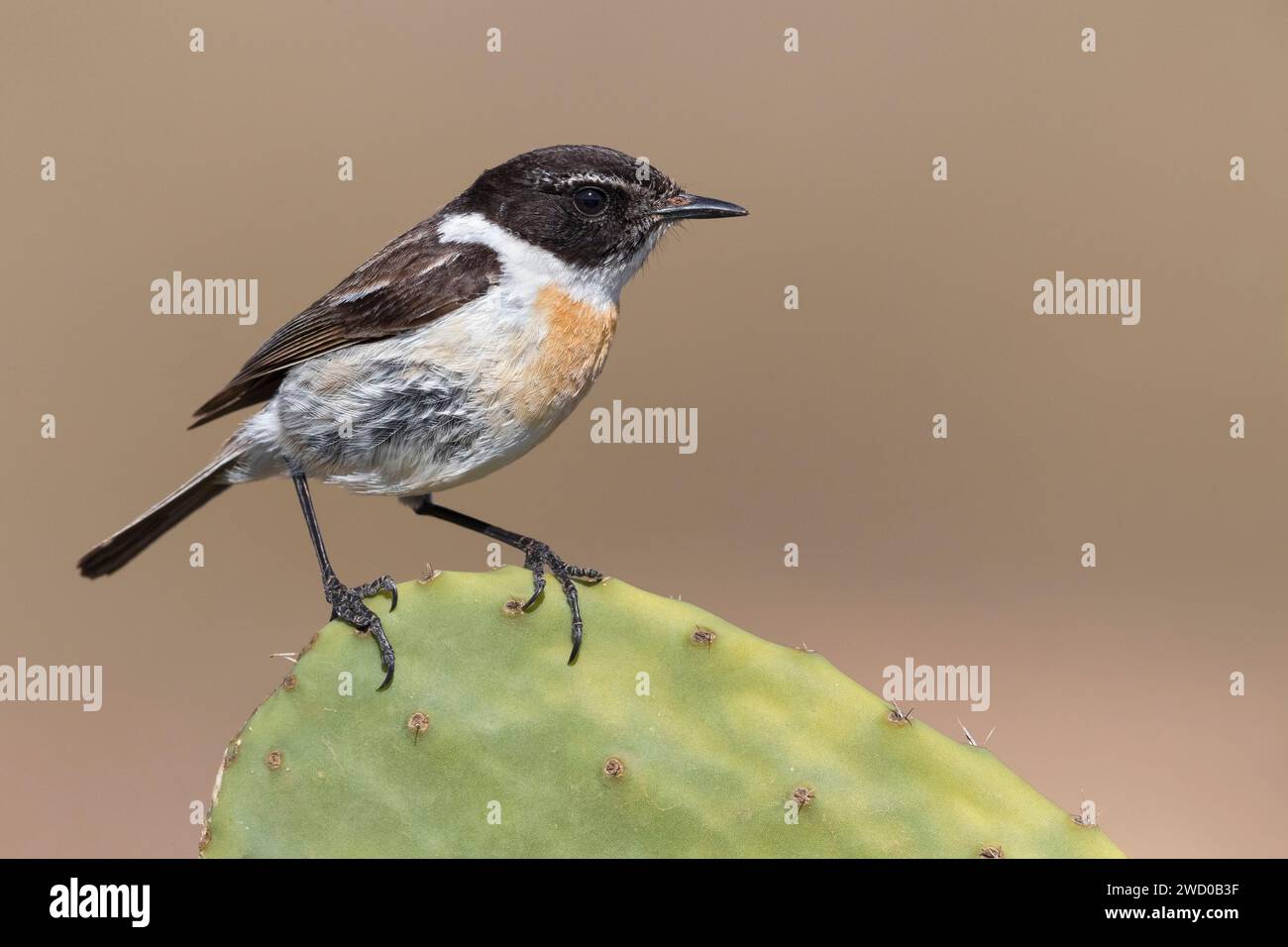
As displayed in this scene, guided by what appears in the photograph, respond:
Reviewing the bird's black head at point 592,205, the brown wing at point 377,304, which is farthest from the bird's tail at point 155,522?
the bird's black head at point 592,205

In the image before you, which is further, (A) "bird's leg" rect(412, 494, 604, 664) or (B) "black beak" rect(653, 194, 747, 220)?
(B) "black beak" rect(653, 194, 747, 220)

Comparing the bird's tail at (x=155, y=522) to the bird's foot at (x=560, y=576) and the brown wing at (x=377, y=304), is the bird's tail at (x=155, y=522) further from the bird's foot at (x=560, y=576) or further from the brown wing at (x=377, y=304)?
the bird's foot at (x=560, y=576)

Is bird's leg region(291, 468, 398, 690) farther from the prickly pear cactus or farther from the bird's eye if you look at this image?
the bird's eye

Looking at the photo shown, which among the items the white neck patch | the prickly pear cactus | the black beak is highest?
the black beak

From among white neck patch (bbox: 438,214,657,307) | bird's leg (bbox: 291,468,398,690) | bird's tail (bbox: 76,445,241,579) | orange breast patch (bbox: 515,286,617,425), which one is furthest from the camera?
bird's tail (bbox: 76,445,241,579)

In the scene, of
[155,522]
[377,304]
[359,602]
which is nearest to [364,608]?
[359,602]

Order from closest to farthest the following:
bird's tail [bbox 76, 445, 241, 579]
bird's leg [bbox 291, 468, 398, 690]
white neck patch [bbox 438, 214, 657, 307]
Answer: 1. bird's leg [bbox 291, 468, 398, 690]
2. white neck patch [bbox 438, 214, 657, 307]
3. bird's tail [bbox 76, 445, 241, 579]

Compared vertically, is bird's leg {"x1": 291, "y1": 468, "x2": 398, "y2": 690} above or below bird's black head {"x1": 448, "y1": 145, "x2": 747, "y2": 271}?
below

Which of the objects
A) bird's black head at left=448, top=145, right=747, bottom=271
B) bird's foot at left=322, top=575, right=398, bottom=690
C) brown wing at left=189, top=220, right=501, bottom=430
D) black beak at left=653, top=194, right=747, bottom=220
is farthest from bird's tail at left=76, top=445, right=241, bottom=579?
black beak at left=653, top=194, right=747, bottom=220
